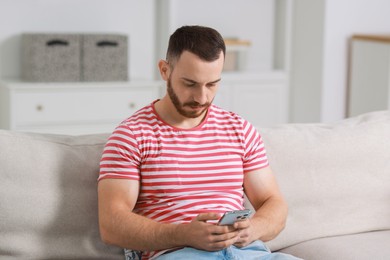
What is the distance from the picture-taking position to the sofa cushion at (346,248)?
Answer: 215 centimetres

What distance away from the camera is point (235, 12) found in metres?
4.98

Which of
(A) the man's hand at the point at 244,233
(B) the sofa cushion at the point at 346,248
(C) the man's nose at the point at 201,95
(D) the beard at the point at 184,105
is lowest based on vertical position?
(B) the sofa cushion at the point at 346,248

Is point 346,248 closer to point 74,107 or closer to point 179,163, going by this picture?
point 179,163

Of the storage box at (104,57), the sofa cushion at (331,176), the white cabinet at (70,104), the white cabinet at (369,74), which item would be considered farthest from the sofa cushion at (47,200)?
the white cabinet at (369,74)

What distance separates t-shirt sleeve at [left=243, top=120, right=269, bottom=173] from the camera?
2097 mm

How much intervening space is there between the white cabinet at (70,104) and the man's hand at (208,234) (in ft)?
8.28

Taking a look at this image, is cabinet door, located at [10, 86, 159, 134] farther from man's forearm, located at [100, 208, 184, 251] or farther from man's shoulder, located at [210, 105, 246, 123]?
man's forearm, located at [100, 208, 184, 251]

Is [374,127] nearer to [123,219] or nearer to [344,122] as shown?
[344,122]

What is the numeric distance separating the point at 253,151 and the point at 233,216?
358mm

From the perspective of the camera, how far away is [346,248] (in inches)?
86.7

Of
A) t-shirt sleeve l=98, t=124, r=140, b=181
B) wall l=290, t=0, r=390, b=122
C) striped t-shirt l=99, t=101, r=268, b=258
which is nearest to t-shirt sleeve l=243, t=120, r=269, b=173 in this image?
striped t-shirt l=99, t=101, r=268, b=258

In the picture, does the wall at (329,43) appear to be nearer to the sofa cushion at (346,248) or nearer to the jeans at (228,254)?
the sofa cushion at (346,248)

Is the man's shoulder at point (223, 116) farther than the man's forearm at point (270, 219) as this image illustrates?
Yes

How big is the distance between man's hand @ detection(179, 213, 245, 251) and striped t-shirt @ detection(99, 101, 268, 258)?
127 mm
